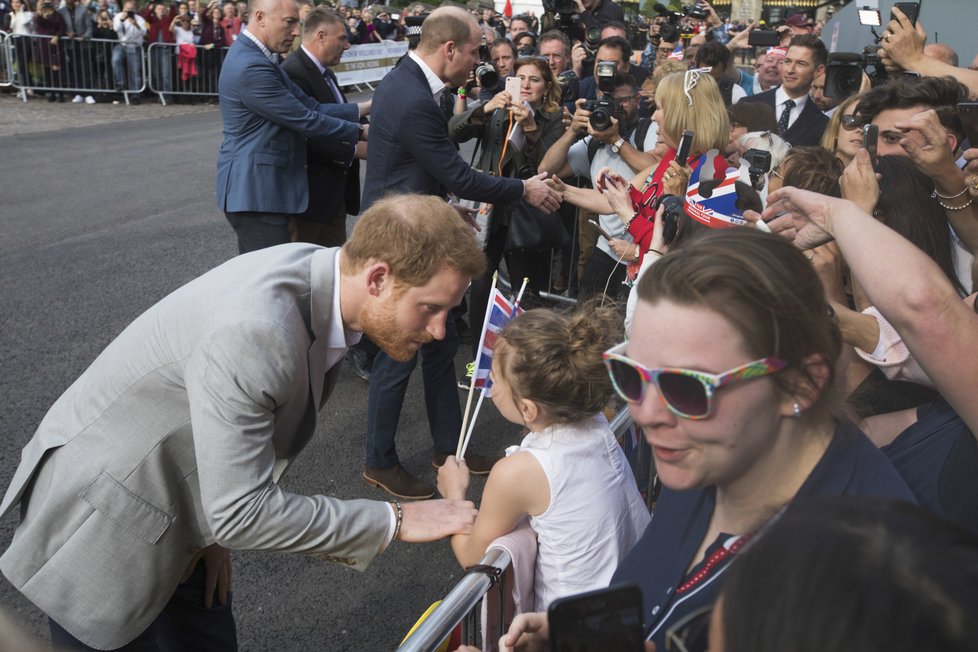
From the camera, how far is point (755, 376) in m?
1.60

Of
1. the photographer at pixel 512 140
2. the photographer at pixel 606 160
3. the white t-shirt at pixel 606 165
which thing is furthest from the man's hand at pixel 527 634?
the photographer at pixel 512 140

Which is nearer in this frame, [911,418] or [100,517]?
[100,517]

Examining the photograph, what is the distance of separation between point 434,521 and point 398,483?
2.04 metres

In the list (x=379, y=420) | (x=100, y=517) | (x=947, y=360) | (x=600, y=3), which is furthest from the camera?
(x=600, y=3)

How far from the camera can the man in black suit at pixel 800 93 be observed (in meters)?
6.80

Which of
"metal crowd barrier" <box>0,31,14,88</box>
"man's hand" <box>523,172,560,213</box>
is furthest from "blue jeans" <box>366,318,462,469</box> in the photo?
"metal crowd barrier" <box>0,31,14,88</box>

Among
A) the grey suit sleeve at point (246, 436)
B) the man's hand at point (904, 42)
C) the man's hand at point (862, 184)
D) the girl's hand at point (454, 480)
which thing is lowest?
the girl's hand at point (454, 480)

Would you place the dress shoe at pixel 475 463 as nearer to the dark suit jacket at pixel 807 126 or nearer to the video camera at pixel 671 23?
the dark suit jacket at pixel 807 126

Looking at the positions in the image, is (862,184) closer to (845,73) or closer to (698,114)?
(698,114)

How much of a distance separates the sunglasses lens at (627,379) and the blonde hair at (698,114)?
119 inches

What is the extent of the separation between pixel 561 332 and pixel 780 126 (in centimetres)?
487

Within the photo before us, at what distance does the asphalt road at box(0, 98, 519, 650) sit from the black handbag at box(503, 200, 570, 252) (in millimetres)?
1122

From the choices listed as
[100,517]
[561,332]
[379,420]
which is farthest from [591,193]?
[100,517]

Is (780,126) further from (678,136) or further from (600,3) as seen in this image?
(600,3)
